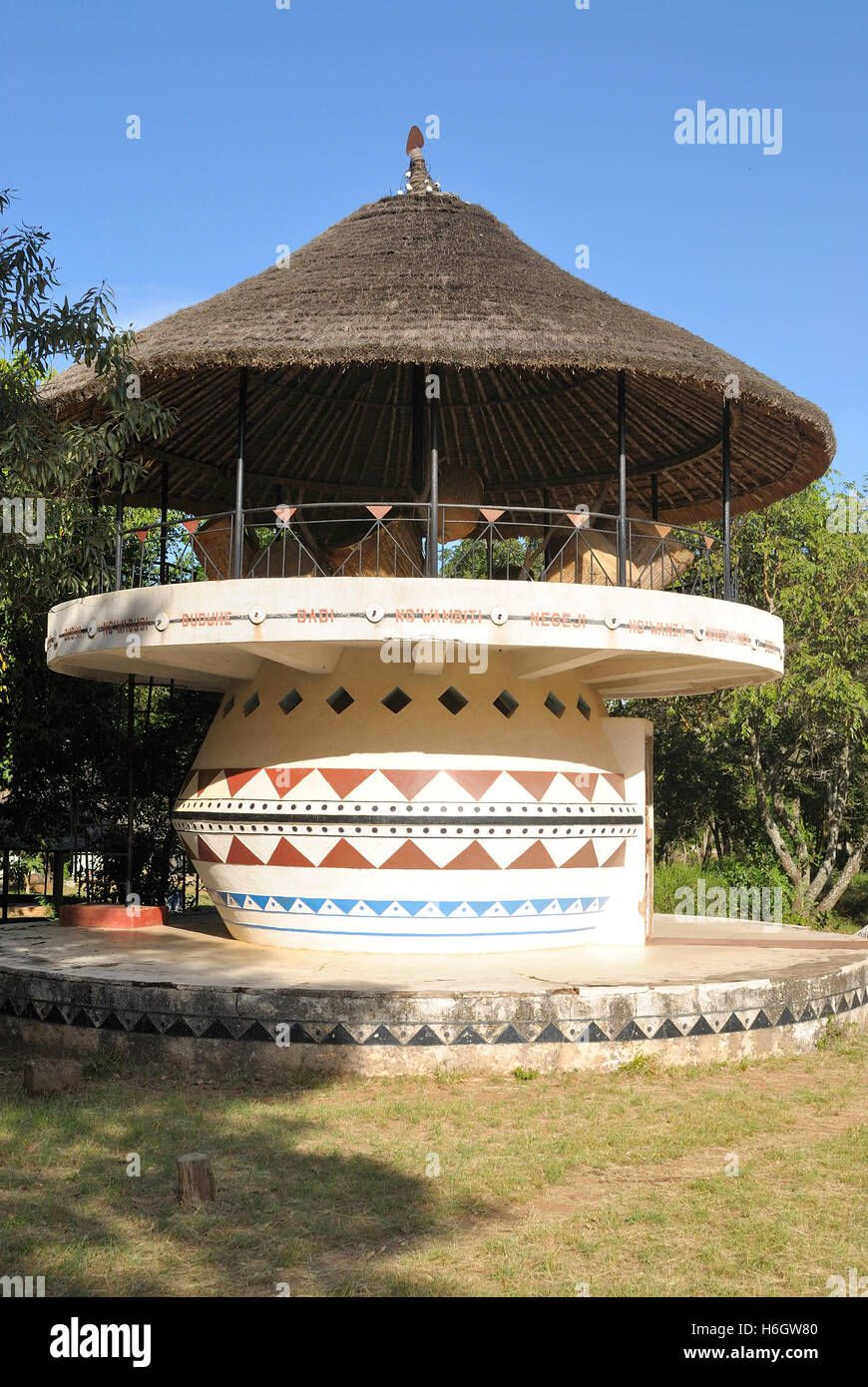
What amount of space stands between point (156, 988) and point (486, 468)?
11.7 metres

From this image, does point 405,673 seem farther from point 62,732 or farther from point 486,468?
point 62,732

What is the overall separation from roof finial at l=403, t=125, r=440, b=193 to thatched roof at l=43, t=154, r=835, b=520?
5cm

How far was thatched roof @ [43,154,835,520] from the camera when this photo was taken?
44.0 ft

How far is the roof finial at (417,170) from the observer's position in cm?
1778

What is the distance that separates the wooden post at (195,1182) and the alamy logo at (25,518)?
650cm

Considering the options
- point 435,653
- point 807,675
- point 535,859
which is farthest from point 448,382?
point 807,675

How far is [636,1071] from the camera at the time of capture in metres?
11.2

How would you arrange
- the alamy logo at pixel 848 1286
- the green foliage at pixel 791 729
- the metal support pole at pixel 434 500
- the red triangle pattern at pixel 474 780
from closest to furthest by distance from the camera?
the alamy logo at pixel 848 1286 < the metal support pole at pixel 434 500 < the red triangle pattern at pixel 474 780 < the green foliage at pixel 791 729

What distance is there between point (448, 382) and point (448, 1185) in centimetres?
1274

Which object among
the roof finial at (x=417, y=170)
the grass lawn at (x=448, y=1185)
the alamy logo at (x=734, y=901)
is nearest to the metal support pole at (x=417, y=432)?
the roof finial at (x=417, y=170)

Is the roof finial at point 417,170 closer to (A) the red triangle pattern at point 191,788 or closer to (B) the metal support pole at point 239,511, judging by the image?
(B) the metal support pole at point 239,511

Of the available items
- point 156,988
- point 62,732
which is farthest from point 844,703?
point 156,988

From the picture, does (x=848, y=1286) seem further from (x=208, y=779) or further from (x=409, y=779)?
(x=208, y=779)
